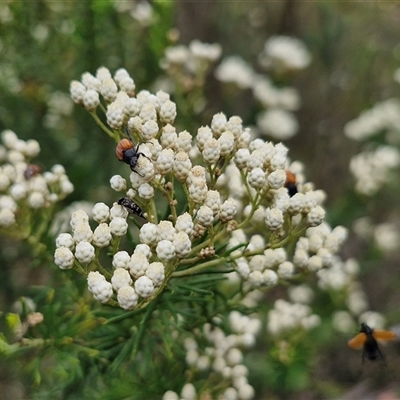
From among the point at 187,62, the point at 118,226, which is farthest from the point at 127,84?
the point at 187,62

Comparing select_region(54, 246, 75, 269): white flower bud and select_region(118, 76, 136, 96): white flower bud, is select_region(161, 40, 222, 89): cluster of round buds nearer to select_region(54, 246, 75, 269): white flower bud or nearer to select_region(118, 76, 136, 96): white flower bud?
select_region(118, 76, 136, 96): white flower bud


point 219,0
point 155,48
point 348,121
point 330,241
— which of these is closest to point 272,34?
point 219,0

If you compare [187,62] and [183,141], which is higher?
[187,62]

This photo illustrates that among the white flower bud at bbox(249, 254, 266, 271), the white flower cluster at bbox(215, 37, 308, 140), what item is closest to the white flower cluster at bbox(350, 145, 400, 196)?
the white flower cluster at bbox(215, 37, 308, 140)

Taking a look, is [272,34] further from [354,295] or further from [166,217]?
[166,217]

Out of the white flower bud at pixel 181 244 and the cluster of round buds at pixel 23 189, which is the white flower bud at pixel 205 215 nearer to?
the white flower bud at pixel 181 244

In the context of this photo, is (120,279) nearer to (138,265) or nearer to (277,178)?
(138,265)
